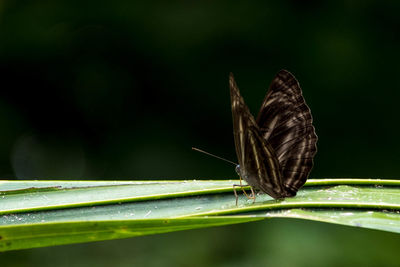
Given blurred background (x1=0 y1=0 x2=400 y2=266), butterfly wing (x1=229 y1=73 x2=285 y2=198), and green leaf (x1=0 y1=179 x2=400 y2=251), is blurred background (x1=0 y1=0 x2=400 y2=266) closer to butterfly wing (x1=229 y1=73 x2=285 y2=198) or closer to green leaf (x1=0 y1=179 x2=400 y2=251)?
butterfly wing (x1=229 y1=73 x2=285 y2=198)

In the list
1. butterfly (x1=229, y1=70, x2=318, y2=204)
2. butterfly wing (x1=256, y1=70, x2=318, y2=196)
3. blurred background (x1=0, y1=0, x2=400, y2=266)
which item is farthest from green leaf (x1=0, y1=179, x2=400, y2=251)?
blurred background (x1=0, y1=0, x2=400, y2=266)

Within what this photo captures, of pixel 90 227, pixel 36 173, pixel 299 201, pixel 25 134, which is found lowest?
pixel 36 173

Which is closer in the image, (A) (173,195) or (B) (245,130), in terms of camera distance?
(A) (173,195)

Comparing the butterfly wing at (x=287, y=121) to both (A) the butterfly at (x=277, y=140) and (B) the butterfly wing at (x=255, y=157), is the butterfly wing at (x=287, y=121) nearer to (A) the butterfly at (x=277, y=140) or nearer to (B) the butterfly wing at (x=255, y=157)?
(A) the butterfly at (x=277, y=140)

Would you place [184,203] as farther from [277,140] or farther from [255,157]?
[277,140]

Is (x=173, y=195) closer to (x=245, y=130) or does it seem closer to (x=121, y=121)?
(x=245, y=130)

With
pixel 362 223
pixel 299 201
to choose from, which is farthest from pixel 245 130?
pixel 362 223

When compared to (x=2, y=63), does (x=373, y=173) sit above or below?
below
